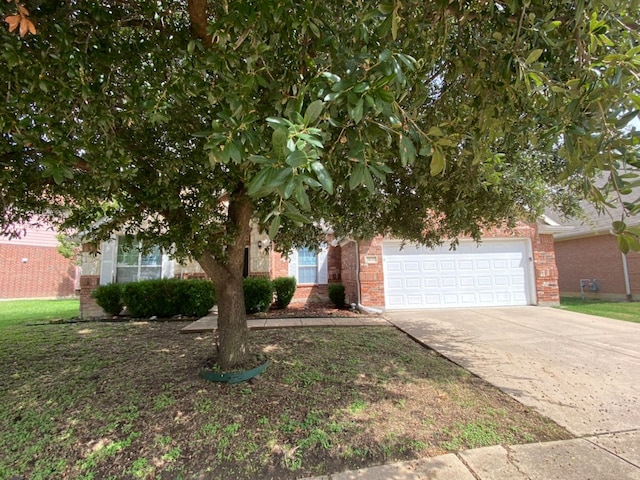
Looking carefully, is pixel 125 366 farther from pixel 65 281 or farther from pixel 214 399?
pixel 65 281

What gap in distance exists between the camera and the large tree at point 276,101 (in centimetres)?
169

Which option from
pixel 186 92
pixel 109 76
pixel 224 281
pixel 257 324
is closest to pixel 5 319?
pixel 257 324

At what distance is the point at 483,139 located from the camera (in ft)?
9.28

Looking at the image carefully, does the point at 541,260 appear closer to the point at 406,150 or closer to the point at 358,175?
the point at 406,150

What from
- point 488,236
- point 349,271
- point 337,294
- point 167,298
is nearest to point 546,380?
point 488,236

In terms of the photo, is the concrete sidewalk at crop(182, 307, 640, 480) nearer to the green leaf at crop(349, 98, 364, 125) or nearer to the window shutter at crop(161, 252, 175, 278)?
the green leaf at crop(349, 98, 364, 125)

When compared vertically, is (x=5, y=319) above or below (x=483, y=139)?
below

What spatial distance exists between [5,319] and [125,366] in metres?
8.31

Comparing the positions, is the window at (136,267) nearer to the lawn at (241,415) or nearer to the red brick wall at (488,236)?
the lawn at (241,415)

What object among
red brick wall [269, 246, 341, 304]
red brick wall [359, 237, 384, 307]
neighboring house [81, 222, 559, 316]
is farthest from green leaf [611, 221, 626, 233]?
red brick wall [269, 246, 341, 304]

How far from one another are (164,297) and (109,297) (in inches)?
68.0

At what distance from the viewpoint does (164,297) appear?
9.68m

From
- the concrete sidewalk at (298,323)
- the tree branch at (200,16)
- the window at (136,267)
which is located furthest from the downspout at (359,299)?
the tree branch at (200,16)

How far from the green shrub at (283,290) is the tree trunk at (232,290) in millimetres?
6583
